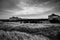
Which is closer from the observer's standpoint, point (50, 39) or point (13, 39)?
point (13, 39)

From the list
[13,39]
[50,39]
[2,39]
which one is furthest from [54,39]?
[2,39]

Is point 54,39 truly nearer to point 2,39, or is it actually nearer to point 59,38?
point 59,38

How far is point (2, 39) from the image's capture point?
3.22 meters

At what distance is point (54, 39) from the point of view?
373 centimetres

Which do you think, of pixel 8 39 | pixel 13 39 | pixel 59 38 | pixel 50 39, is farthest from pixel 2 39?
pixel 59 38

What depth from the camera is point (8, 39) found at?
3273mm

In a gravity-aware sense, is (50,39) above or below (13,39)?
below

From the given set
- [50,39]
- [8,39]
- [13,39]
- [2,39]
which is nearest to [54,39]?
[50,39]

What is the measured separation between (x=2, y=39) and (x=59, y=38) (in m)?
5.50

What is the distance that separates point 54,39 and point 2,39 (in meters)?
4.94

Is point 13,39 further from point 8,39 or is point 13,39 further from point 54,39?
point 54,39

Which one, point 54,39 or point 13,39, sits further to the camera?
point 54,39

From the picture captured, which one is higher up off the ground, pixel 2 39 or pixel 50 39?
pixel 2 39

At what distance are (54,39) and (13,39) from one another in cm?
400
